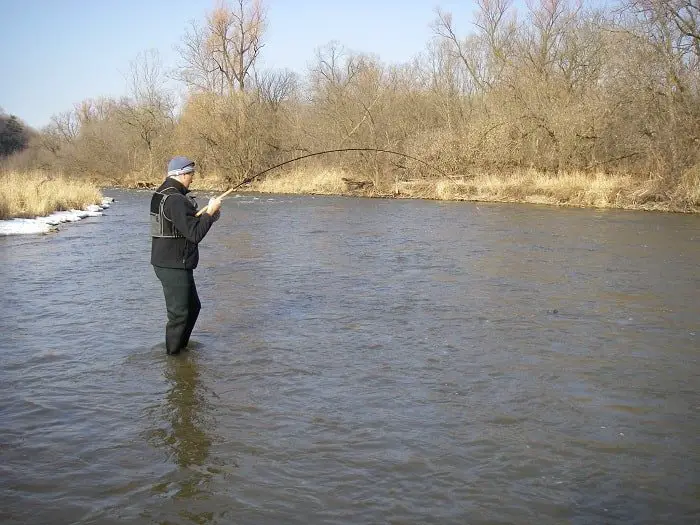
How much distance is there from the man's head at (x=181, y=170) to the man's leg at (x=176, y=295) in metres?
0.82

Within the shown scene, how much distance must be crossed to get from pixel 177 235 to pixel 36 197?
1708 centimetres

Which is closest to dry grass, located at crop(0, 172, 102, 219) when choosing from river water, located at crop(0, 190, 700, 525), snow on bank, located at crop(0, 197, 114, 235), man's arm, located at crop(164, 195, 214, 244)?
snow on bank, located at crop(0, 197, 114, 235)

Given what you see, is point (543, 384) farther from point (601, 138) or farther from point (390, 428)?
point (601, 138)

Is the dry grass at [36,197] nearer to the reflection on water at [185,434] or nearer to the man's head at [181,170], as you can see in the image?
the man's head at [181,170]

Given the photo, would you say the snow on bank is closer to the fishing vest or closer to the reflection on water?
the fishing vest

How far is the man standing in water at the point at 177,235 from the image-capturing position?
19.7 ft

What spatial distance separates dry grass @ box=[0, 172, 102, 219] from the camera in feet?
63.2

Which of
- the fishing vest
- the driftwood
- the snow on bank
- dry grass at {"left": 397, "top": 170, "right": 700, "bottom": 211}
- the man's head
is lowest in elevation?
the snow on bank

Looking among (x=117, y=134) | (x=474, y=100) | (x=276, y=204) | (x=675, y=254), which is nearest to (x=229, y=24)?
(x=117, y=134)

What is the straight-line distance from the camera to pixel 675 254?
1347 centimetres

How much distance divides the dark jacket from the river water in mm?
951

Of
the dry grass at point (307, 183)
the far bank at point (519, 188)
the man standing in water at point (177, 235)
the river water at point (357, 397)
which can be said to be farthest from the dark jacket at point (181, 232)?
the dry grass at point (307, 183)

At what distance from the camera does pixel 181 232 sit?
6043mm

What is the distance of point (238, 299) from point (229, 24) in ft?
139
